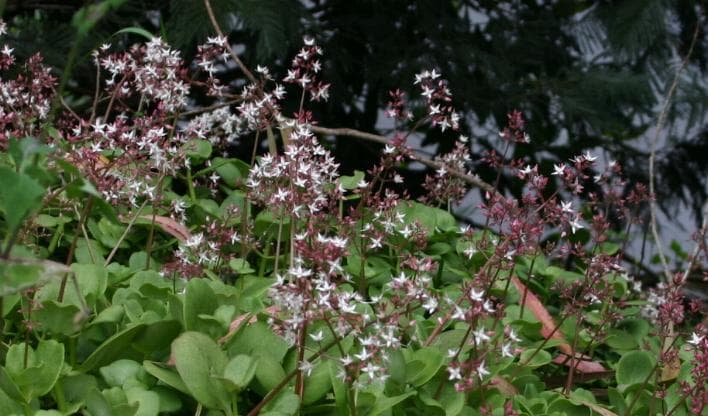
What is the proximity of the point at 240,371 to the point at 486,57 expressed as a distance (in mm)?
2371

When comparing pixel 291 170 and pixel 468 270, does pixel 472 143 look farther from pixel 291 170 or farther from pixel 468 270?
pixel 291 170

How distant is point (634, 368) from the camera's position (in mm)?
2117

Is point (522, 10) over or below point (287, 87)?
over

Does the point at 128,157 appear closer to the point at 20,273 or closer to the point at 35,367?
the point at 35,367

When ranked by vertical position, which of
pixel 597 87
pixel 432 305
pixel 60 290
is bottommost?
pixel 60 290

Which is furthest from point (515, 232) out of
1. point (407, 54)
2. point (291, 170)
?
point (407, 54)

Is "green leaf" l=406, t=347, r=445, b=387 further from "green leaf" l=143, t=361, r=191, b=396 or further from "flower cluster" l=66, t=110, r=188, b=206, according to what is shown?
"flower cluster" l=66, t=110, r=188, b=206

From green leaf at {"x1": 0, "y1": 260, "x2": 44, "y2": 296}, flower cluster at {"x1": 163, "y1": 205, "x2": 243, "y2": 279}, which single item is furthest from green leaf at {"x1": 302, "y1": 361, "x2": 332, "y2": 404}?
green leaf at {"x1": 0, "y1": 260, "x2": 44, "y2": 296}

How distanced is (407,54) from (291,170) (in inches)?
82.3

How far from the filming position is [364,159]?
4.09 m

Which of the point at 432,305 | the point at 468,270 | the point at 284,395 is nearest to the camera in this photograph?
the point at 432,305

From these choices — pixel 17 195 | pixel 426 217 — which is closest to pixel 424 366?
pixel 426 217

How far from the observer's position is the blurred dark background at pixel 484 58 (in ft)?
12.2

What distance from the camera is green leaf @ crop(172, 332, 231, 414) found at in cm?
162
